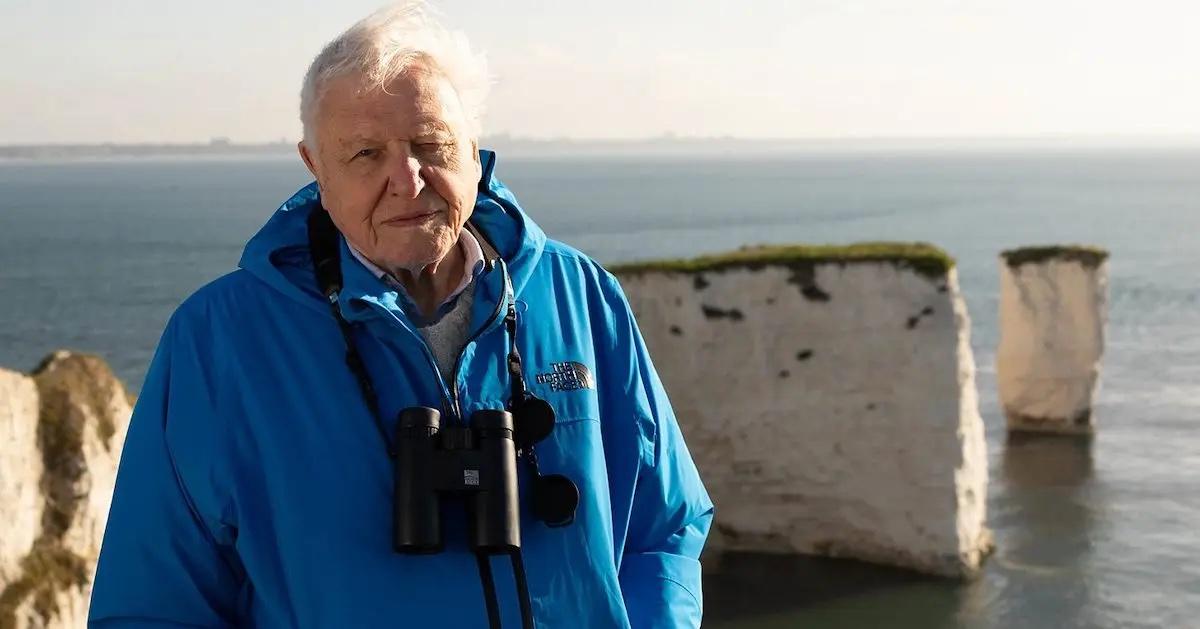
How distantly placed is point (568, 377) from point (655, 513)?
0.32 meters

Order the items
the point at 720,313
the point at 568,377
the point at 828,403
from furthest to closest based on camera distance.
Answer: the point at 720,313 < the point at 828,403 < the point at 568,377

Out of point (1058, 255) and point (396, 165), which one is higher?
point (1058, 255)

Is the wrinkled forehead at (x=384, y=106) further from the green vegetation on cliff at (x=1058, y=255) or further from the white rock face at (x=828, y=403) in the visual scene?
the green vegetation on cliff at (x=1058, y=255)

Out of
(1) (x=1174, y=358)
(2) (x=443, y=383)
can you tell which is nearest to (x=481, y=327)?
(2) (x=443, y=383)

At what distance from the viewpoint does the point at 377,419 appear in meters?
2.14

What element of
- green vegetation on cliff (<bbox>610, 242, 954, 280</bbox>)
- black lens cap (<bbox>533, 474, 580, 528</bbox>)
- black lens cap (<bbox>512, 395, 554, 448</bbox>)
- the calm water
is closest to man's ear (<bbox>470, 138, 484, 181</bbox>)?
black lens cap (<bbox>512, 395, 554, 448</bbox>)

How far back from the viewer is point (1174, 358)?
3425cm

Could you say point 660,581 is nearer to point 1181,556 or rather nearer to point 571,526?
point 571,526

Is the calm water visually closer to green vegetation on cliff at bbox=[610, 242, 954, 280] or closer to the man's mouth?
green vegetation on cliff at bbox=[610, 242, 954, 280]

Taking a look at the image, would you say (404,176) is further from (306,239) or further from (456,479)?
(456,479)

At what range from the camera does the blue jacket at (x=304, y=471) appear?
2086mm

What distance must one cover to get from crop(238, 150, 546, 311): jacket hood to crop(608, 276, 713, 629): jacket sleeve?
197 mm

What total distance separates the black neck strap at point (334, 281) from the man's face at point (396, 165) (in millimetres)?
51

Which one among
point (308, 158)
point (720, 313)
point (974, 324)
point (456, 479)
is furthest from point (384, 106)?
point (974, 324)
